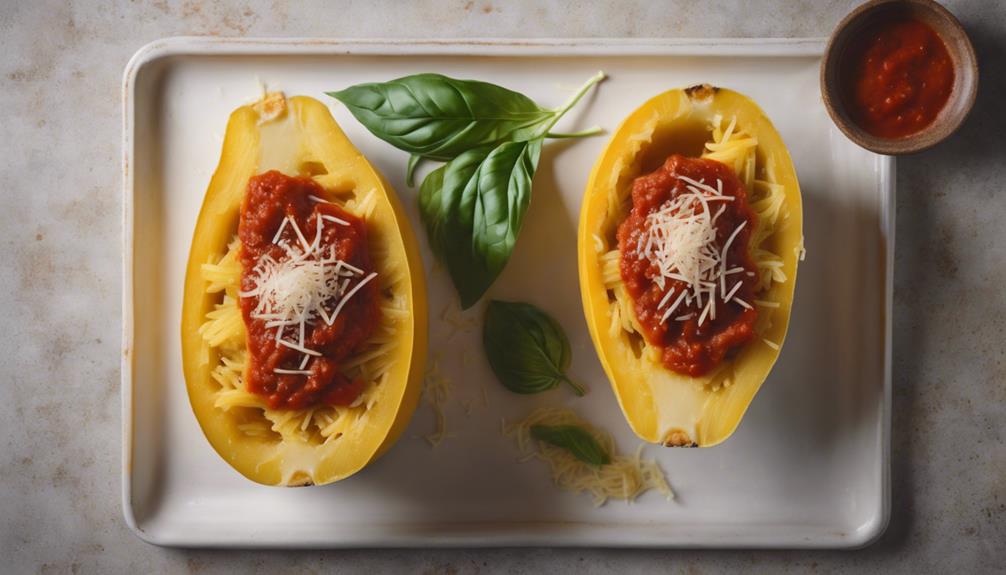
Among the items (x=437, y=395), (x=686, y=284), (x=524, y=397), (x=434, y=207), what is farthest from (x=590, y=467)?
(x=434, y=207)

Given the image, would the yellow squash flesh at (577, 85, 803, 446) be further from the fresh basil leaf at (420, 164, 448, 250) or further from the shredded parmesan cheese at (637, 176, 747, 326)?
the fresh basil leaf at (420, 164, 448, 250)

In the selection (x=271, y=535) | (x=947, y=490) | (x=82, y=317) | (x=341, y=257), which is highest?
(x=341, y=257)

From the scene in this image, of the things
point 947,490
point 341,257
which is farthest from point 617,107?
point 947,490

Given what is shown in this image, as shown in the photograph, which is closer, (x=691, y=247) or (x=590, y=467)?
(x=691, y=247)

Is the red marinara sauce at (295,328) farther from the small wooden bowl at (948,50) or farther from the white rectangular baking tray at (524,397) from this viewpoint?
the small wooden bowl at (948,50)

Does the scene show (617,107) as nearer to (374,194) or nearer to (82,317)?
(374,194)

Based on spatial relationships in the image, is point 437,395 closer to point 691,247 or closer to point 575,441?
point 575,441
